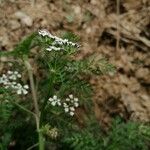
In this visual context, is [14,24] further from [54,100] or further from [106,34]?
[54,100]

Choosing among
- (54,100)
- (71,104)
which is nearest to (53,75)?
(54,100)

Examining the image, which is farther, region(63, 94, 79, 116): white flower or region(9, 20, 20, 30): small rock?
region(9, 20, 20, 30): small rock

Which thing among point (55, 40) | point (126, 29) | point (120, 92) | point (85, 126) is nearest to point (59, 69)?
point (55, 40)

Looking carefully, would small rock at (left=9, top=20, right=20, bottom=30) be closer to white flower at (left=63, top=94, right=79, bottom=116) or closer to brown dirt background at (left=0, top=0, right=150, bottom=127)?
brown dirt background at (left=0, top=0, right=150, bottom=127)

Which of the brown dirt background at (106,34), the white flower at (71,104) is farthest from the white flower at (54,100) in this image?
the brown dirt background at (106,34)

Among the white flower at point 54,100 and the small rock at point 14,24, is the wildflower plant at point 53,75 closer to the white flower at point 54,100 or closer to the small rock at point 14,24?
the white flower at point 54,100

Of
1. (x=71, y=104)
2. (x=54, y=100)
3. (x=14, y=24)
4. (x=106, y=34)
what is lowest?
(x=106, y=34)

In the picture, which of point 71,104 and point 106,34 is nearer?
point 71,104

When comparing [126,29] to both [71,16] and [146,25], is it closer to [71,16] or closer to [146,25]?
[146,25]

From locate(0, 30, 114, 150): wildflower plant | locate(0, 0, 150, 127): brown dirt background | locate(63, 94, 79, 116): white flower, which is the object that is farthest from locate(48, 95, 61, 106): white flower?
locate(0, 0, 150, 127): brown dirt background
